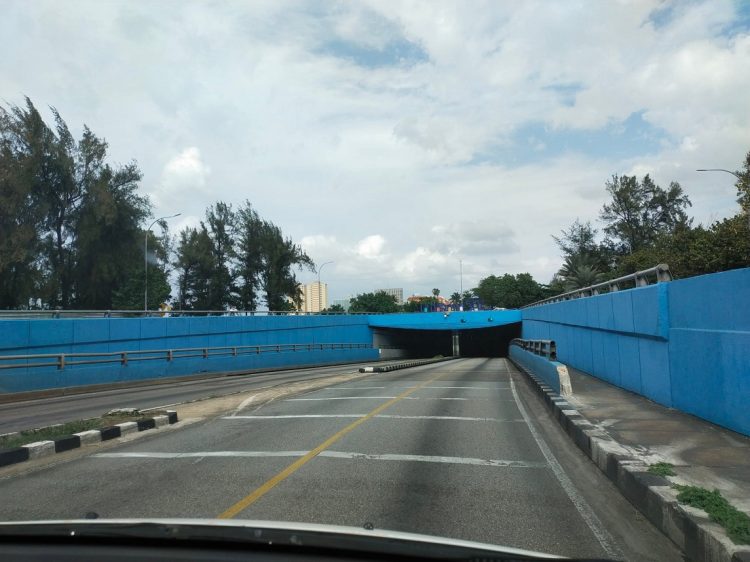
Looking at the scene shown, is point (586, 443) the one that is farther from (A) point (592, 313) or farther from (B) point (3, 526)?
(A) point (592, 313)

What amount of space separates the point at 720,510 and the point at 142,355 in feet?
82.7

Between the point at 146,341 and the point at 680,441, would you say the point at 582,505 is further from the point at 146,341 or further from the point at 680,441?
the point at 146,341

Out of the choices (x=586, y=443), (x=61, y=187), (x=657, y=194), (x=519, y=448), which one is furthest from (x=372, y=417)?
(x=657, y=194)

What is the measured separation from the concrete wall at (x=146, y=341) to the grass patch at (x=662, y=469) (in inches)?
705

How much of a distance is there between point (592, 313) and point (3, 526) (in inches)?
592

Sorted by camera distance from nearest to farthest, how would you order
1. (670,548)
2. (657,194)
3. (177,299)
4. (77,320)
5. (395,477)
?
(670,548) → (395,477) → (77,320) → (177,299) → (657,194)

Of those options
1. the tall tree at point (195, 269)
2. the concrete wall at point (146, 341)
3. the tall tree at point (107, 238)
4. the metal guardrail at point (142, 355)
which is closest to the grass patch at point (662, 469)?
the metal guardrail at point (142, 355)

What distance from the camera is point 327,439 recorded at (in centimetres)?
912

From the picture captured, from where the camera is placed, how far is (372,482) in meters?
6.50

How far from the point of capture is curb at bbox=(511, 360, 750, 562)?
410cm

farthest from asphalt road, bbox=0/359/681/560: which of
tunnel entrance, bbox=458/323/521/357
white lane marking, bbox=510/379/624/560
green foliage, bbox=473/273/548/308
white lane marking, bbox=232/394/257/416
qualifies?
green foliage, bbox=473/273/548/308

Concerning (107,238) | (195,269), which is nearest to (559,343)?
(107,238)

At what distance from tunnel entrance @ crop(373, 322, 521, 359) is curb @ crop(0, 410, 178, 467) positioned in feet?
153

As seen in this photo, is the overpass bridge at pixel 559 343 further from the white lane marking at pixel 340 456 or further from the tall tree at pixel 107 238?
the tall tree at pixel 107 238
